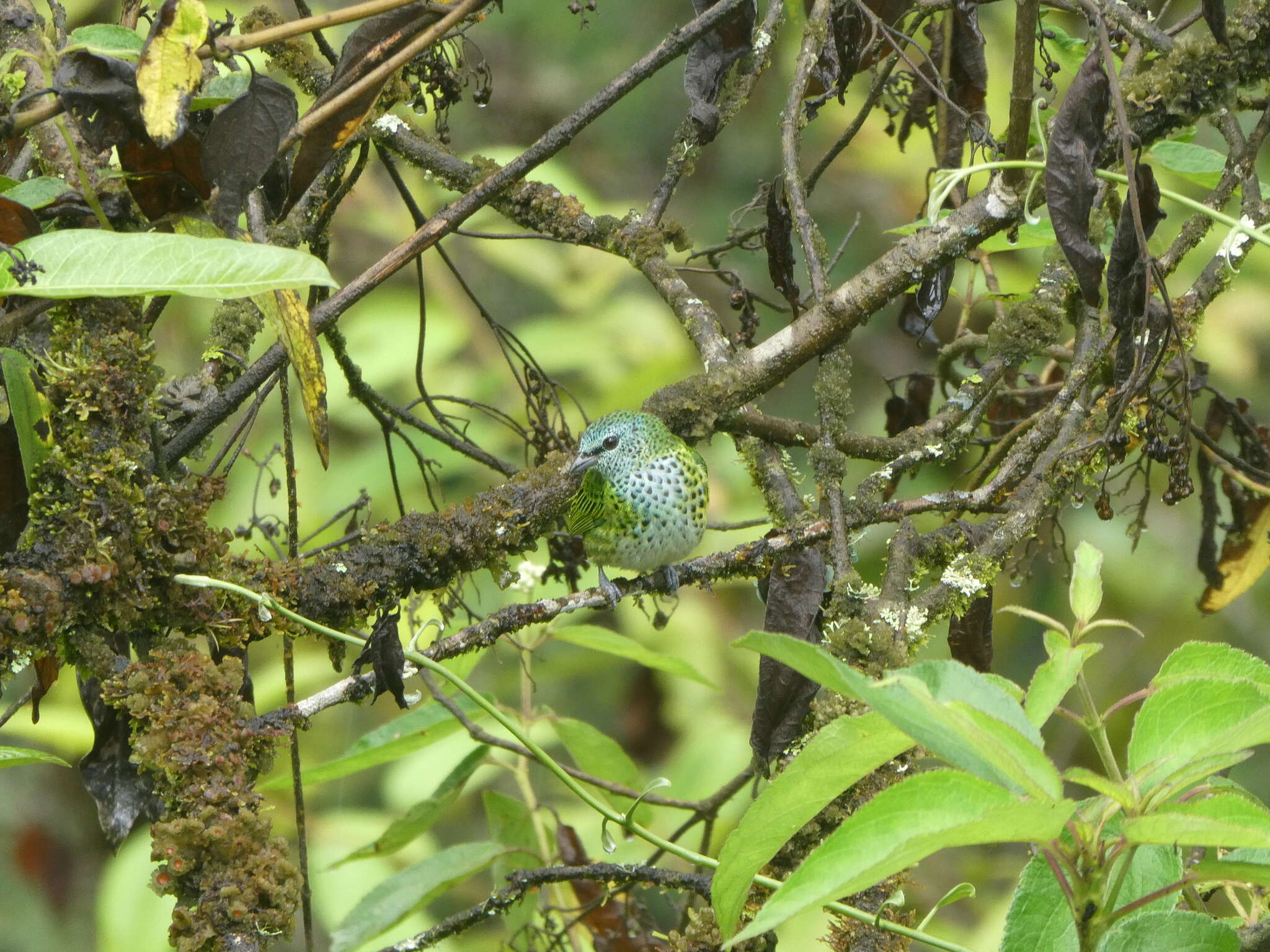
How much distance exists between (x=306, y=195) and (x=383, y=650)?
3.88 feet

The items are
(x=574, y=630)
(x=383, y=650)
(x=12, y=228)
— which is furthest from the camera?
(x=574, y=630)

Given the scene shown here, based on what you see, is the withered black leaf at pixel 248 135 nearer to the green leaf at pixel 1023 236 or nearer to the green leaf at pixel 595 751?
the green leaf at pixel 1023 236

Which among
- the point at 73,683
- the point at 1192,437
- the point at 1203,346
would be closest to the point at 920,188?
the point at 1203,346

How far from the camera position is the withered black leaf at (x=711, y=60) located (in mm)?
2266

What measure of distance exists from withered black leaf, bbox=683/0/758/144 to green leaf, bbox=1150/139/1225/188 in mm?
810

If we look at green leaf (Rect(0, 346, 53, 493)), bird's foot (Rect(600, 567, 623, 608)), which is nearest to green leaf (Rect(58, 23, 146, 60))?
green leaf (Rect(0, 346, 53, 493))

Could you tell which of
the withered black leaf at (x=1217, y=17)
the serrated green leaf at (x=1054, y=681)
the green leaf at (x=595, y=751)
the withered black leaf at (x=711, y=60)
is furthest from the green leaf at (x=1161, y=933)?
the withered black leaf at (x=711, y=60)

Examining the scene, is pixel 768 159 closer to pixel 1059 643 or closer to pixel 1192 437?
pixel 1192 437

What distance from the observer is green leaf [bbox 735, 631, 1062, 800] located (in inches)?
32.7

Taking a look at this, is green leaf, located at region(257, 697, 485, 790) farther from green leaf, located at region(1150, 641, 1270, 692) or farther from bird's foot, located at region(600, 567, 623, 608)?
green leaf, located at region(1150, 641, 1270, 692)

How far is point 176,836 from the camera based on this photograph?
1268mm

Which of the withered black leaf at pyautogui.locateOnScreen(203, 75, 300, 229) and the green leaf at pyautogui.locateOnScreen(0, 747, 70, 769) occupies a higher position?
the withered black leaf at pyautogui.locateOnScreen(203, 75, 300, 229)

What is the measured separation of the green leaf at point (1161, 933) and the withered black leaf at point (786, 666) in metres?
0.63

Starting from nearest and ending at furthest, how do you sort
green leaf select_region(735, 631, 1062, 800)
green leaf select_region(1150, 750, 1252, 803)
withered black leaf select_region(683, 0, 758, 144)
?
1. green leaf select_region(735, 631, 1062, 800)
2. green leaf select_region(1150, 750, 1252, 803)
3. withered black leaf select_region(683, 0, 758, 144)
